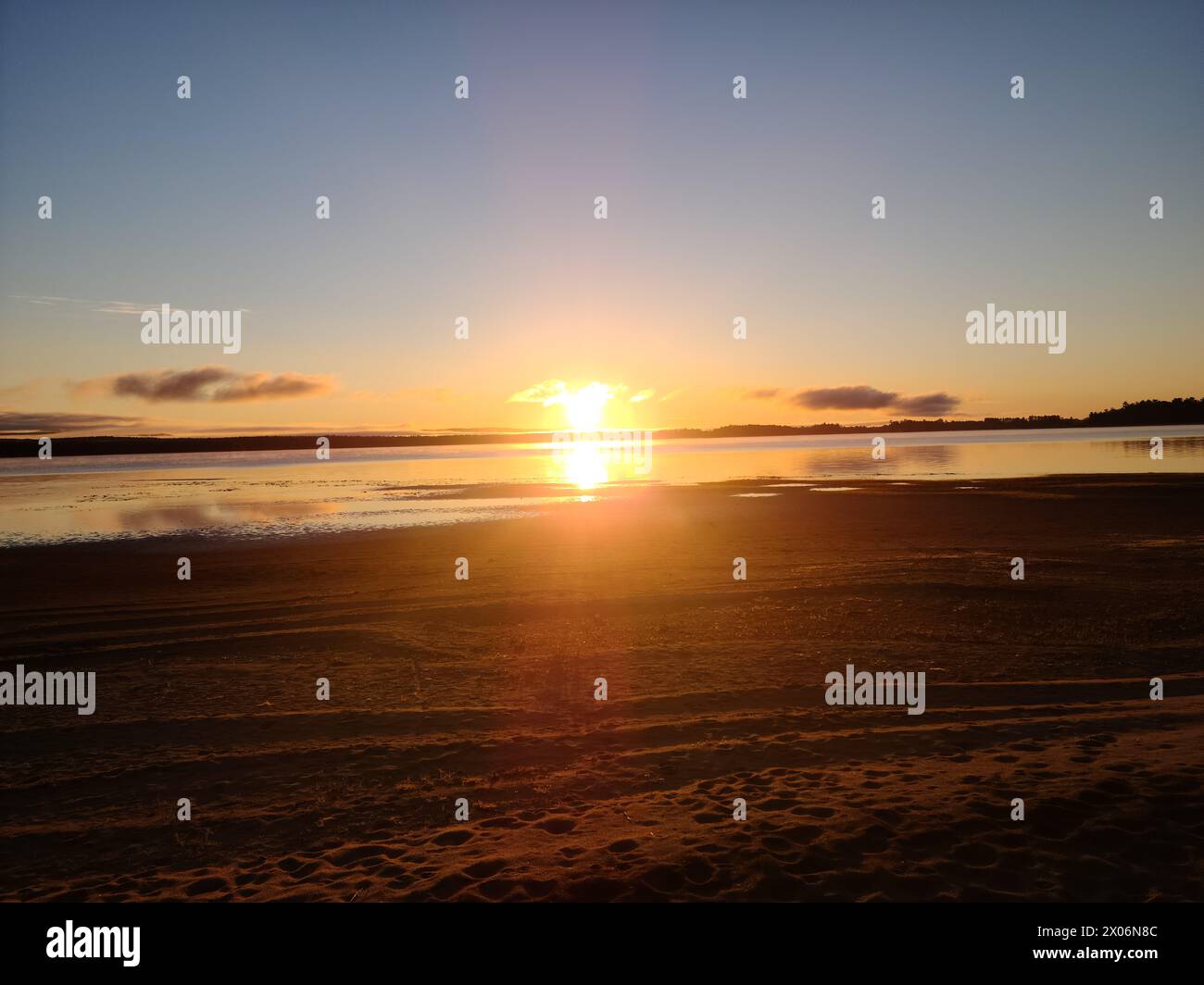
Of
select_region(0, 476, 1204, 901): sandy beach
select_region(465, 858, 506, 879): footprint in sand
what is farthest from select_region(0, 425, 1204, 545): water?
select_region(465, 858, 506, 879): footprint in sand

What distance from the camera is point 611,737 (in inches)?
336

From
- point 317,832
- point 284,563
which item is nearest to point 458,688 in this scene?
point 317,832

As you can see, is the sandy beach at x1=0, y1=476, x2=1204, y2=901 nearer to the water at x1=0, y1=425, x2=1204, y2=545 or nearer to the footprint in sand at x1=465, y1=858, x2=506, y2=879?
the footprint in sand at x1=465, y1=858, x2=506, y2=879

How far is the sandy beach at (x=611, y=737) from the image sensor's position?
5.82m

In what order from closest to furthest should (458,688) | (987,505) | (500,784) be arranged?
(500,784), (458,688), (987,505)

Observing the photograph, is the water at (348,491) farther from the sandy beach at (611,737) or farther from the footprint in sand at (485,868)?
the footprint in sand at (485,868)

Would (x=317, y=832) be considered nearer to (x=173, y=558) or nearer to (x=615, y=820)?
(x=615, y=820)

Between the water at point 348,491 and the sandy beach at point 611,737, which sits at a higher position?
the water at point 348,491

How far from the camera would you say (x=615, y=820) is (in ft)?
21.6

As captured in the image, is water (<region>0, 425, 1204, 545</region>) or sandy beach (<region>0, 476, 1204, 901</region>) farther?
water (<region>0, 425, 1204, 545</region>)

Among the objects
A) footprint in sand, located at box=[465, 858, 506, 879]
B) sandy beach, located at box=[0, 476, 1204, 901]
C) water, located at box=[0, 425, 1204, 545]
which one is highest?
water, located at box=[0, 425, 1204, 545]

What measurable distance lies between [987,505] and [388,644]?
26.9 m

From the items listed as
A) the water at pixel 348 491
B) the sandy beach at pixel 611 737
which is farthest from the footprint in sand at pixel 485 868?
the water at pixel 348 491

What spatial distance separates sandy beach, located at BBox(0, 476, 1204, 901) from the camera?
5816mm
